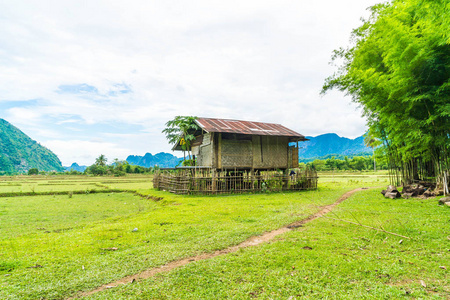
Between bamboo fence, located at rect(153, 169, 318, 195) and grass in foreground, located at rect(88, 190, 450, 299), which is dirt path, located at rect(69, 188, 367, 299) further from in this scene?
bamboo fence, located at rect(153, 169, 318, 195)

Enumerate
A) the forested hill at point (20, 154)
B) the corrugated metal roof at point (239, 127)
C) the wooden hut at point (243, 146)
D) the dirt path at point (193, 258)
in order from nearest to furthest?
the dirt path at point (193, 258) → the corrugated metal roof at point (239, 127) → the wooden hut at point (243, 146) → the forested hill at point (20, 154)

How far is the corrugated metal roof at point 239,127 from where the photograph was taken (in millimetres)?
16602

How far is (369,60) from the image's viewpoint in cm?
1193

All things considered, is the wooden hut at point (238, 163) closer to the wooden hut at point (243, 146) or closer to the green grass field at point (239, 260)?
the wooden hut at point (243, 146)

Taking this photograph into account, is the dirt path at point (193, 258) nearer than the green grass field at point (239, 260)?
No

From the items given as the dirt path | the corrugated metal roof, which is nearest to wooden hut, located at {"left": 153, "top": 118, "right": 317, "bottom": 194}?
the corrugated metal roof

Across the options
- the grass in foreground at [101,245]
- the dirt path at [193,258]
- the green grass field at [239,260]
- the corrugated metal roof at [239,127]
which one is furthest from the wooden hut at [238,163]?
the dirt path at [193,258]

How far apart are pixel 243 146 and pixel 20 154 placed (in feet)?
547

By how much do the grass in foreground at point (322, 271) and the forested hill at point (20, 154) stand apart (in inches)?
5343

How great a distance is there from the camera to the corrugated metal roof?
16.6m

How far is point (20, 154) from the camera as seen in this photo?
132875 millimetres

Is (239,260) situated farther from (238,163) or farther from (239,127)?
(239,127)

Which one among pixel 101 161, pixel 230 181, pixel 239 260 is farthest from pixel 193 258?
pixel 101 161

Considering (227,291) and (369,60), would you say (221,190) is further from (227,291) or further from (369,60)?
(227,291)
